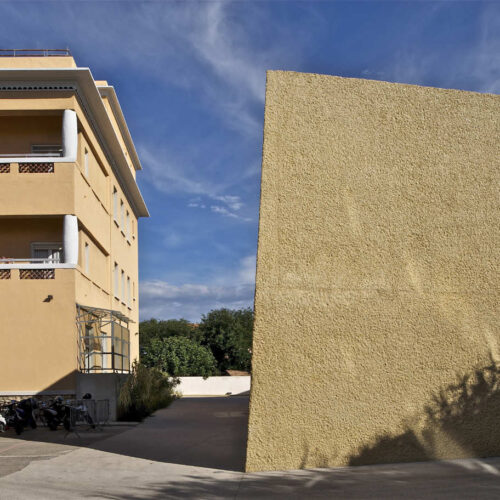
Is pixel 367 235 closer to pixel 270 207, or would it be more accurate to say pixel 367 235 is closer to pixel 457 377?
pixel 270 207

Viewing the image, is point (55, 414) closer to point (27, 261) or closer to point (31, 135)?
point (27, 261)

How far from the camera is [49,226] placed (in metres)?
20.7

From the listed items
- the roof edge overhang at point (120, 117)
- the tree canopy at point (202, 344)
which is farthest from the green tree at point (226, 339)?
the roof edge overhang at point (120, 117)

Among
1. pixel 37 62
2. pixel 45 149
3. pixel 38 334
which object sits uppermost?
pixel 37 62

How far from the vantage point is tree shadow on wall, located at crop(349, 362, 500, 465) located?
8.80 metres

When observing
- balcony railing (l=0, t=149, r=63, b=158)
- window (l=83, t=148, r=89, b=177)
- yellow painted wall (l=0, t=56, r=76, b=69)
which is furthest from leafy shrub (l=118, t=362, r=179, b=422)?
yellow painted wall (l=0, t=56, r=76, b=69)

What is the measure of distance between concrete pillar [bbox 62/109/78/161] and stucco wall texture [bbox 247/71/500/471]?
37.7ft

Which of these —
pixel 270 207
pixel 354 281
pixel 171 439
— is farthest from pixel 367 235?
pixel 171 439

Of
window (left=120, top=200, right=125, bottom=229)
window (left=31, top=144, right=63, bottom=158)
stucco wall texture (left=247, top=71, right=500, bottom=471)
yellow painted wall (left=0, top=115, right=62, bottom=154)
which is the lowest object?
stucco wall texture (left=247, top=71, right=500, bottom=471)

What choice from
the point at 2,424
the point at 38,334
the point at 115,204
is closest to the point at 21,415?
the point at 2,424

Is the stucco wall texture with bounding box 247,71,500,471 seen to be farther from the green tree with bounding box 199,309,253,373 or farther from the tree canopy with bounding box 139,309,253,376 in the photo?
the green tree with bounding box 199,309,253,373

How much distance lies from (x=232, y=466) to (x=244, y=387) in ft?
130

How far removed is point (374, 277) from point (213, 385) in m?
40.3

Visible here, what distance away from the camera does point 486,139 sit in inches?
386
